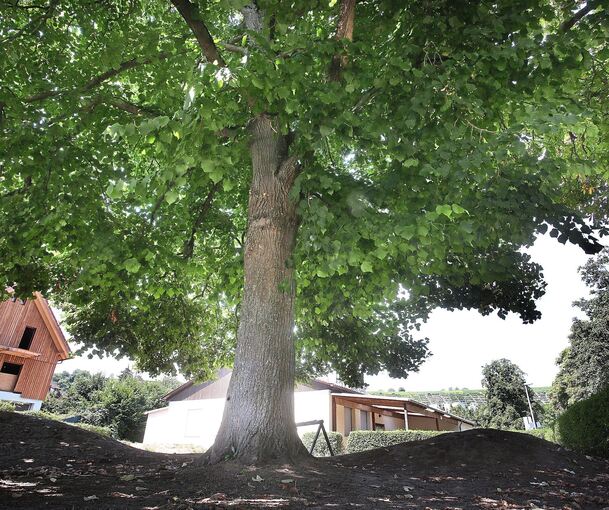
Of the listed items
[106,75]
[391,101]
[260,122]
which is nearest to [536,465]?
[391,101]

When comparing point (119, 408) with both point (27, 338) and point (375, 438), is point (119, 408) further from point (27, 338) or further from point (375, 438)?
point (375, 438)

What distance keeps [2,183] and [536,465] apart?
9.92 m

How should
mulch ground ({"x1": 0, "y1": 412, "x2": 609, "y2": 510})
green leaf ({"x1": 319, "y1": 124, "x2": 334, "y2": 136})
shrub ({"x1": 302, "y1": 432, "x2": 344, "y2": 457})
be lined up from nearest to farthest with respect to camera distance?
1. mulch ground ({"x1": 0, "y1": 412, "x2": 609, "y2": 510})
2. green leaf ({"x1": 319, "y1": 124, "x2": 334, "y2": 136})
3. shrub ({"x1": 302, "y1": 432, "x2": 344, "y2": 457})

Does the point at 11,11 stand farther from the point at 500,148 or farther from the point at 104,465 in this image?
the point at 500,148

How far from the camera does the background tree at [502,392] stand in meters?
40.5

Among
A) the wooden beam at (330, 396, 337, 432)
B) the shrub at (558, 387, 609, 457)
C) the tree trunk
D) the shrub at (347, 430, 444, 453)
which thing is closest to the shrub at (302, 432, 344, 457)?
the shrub at (347, 430, 444, 453)

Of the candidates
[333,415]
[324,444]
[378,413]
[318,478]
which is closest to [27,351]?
[333,415]

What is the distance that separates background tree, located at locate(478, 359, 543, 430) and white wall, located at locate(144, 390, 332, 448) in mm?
23667

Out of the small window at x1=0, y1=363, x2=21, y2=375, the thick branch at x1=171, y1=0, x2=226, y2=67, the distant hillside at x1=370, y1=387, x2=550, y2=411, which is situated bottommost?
the small window at x1=0, y1=363, x2=21, y2=375

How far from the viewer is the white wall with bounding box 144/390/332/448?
28.5 m

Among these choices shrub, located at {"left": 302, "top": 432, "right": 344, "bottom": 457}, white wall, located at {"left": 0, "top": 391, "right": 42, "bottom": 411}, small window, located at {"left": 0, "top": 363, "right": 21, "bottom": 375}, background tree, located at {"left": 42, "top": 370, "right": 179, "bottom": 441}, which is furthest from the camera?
background tree, located at {"left": 42, "top": 370, "right": 179, "bottom": 441}

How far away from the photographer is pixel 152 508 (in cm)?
299

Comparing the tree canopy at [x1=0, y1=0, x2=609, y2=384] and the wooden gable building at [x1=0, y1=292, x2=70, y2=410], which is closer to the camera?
the tree canopy at [x1=0, y1=0, x2=609, y2=384]

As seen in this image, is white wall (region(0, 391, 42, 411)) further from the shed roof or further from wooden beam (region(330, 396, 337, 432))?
the shed roof
